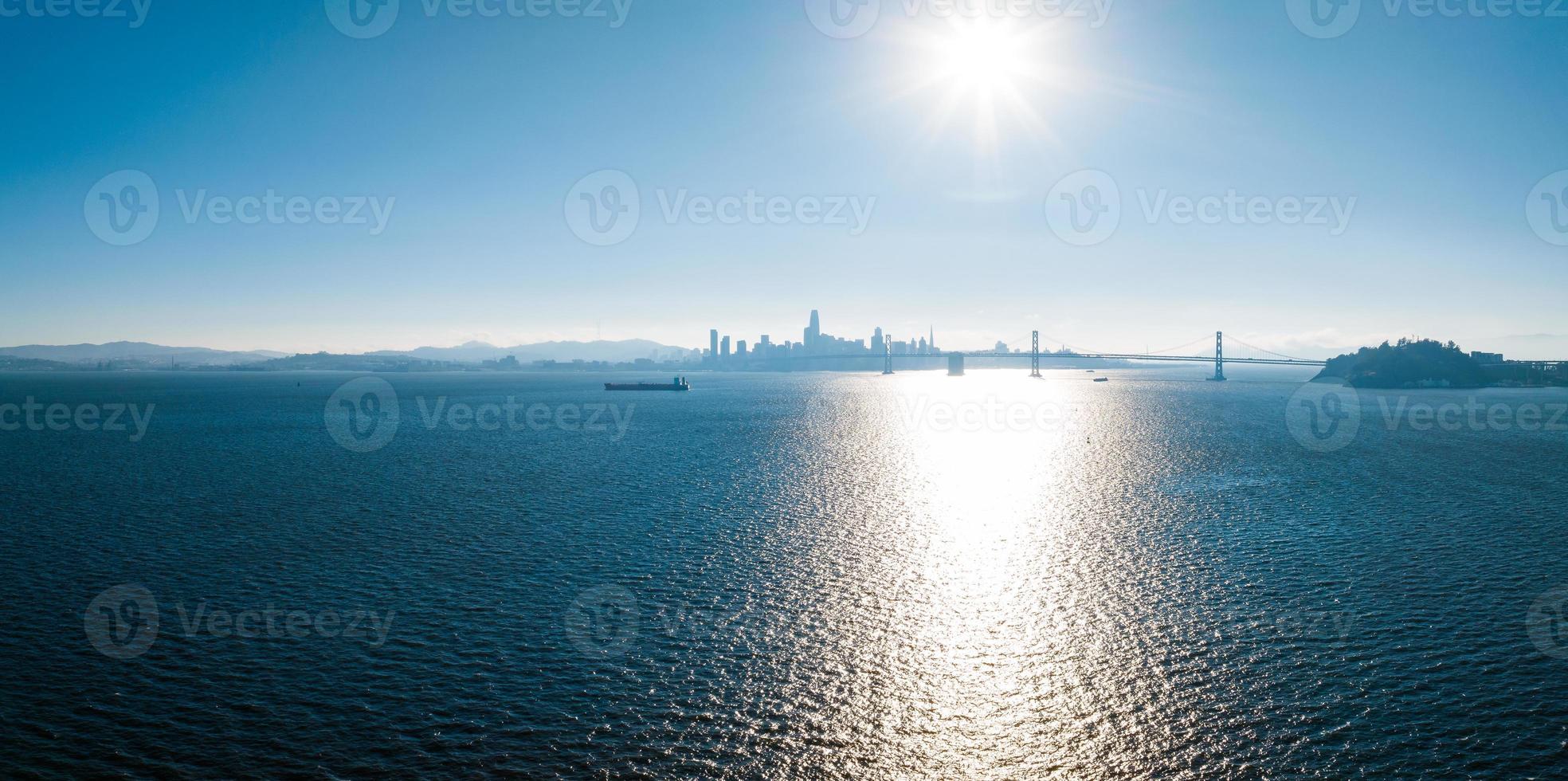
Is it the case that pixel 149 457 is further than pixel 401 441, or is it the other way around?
pixel 401 441

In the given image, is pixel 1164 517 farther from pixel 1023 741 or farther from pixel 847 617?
pixel 1023 741

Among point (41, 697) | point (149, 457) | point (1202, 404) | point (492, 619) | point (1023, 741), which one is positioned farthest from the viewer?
point (1202, 404)

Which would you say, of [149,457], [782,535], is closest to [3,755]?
[782,535]

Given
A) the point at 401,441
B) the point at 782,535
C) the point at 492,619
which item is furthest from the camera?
the point at 401,441

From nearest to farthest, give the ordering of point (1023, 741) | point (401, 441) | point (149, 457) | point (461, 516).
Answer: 1. point (1023, 741)
2. point (461, 516)
3. point (149, 457)
4. point (401, 441)

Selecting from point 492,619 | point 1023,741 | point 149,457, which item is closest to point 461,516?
point 492,619

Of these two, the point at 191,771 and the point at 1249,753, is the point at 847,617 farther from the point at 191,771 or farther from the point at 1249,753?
the point at 191,771
